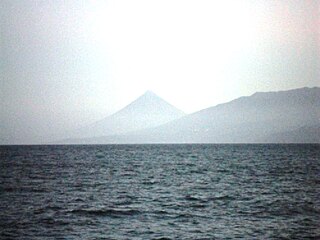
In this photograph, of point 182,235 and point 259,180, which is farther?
point 259,180

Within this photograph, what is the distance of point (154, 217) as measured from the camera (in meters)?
24.1

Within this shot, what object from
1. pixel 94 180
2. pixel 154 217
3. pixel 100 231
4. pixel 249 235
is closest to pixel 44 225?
pixel 100 231

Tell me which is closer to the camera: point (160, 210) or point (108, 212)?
point (108, 212)

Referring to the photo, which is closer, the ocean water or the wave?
the ocean water

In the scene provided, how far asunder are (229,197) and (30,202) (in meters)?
13.3

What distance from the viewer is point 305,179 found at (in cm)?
4278

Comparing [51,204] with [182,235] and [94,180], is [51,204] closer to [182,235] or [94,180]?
[182,235]

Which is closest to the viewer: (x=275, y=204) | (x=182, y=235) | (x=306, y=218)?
(x=182, y=235)

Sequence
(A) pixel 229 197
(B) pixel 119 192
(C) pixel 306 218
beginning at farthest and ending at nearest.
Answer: (B) pixel 119 192 < (A) pixel 229 197 < (C) pixel 306 218

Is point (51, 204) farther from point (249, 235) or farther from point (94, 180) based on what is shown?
point (94, 180)

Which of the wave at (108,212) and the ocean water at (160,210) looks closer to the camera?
the ocean water at (160,210)

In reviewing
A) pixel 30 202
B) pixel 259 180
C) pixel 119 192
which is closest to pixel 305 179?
pixel 259 180

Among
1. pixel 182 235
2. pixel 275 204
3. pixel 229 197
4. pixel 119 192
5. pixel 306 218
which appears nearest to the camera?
pixel 182 235

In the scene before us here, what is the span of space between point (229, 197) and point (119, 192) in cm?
849
